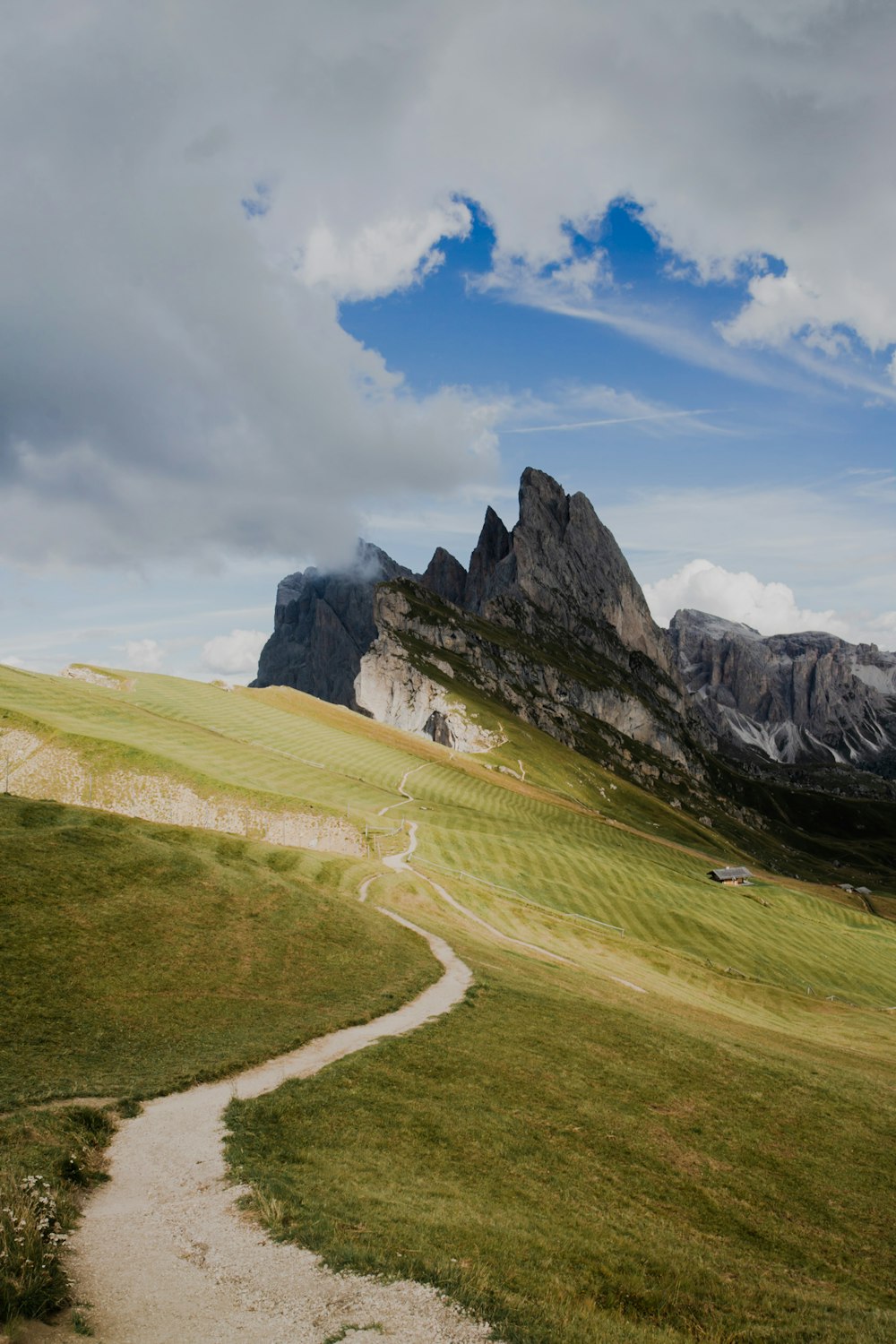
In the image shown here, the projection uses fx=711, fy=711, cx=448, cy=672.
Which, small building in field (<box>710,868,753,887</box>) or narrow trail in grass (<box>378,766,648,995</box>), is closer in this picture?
narrow trail in grass (<box>378,766,648,995</box>)

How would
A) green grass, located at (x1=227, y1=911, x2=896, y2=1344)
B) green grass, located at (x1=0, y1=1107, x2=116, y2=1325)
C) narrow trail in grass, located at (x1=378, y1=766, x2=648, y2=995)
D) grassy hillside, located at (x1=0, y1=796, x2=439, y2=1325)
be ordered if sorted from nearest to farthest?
green grass, located at (x1=0, y1=1107, x2=116, y2=1325), green grass, located at (x1=227, y1=911, x2=896, y2=1344), grassy hillside, located at (x1=0, y1=796, x2=439, y2=1325), narrow trail in grass, located at (x1=378, y1=766, x2=648, y2=995)

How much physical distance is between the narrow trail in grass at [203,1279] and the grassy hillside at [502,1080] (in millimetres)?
682

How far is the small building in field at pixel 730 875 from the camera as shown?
115394 mm

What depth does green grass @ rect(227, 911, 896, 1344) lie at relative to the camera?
1177 centimetres

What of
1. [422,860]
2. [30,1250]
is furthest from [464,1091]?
[422,860]

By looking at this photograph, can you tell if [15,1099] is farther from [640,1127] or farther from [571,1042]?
[571,1042]

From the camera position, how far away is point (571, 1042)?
27375 mm

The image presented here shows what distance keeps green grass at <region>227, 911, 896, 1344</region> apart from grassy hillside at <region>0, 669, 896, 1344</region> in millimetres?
81

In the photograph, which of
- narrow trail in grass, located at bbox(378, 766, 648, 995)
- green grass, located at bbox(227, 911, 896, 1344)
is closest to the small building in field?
narrow trail in grass, located at bbox(378, 766, 648, 995)

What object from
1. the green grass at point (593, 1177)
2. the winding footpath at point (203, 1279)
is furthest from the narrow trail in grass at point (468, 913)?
the winding footpath at point (203, 1279)

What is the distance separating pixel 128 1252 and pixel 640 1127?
1494 cm

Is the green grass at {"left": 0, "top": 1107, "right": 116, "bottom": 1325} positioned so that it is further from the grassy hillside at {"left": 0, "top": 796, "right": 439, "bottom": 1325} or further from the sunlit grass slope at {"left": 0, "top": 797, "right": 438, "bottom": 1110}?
the sunlit grass slope at {"left": 0, "top": 797, "right": 438, "bottom": 1110}

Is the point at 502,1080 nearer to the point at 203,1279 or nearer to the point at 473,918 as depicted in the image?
the point at 203,1279

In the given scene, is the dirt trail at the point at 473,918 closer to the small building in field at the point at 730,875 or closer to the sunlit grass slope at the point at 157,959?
the sunlit grass slope at the point at 157,959
